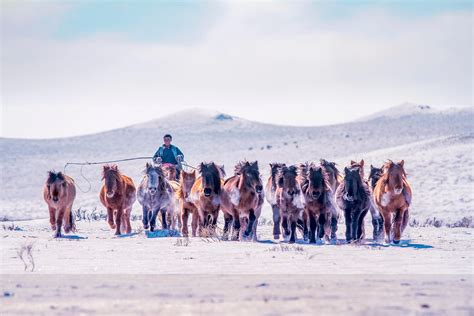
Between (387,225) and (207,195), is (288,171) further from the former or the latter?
(387,225)

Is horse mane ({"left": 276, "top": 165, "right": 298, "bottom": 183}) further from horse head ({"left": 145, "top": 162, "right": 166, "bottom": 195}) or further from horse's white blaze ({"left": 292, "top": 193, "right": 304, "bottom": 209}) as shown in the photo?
horse head ({"left": 145, "top": 162, "right": 166, "bottom": 195})

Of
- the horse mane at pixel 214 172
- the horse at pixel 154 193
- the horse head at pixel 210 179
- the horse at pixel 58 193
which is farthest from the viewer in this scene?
the horse at pixel 154 193

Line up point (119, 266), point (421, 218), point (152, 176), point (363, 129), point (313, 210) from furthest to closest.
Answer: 1. point (363, 129)
2. point (421, 218)
3. point (152, 176)
4. point (313, 210)
5. point (119, 266)

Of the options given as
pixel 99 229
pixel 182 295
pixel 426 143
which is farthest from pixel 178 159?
pixel 426 143

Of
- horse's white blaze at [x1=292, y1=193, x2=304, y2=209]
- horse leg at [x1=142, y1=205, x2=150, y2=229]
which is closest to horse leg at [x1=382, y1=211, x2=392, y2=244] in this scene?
horse's white blaze at [x1=292, y1=193, x2=304, y2=209]

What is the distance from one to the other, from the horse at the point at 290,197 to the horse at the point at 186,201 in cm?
238

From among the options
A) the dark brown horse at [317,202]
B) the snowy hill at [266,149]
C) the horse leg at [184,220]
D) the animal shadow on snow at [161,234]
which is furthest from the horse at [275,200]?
the snowy hill at [266,149]

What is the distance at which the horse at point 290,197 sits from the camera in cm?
1712

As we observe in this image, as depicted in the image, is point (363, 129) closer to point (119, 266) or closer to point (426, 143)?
point (426, 143)

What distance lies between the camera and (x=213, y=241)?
16500 mm

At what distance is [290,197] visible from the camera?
17.3m

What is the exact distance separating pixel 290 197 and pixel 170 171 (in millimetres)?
5817

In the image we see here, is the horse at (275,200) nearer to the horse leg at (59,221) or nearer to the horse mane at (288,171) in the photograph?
the horse mane at (288,171)

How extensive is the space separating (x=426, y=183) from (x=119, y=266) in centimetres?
2351
